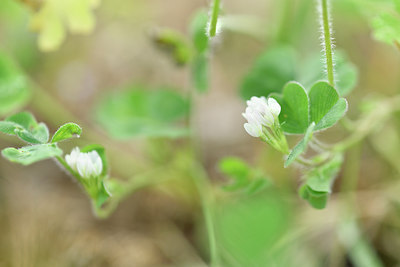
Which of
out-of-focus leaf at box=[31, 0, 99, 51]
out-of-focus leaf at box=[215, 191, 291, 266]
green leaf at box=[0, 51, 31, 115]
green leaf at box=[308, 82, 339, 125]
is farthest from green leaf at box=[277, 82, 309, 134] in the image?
green leaf at box=[0, 51, 31, 115]

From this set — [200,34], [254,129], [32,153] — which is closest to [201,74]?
[200,34]

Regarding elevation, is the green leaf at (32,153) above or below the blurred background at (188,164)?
above

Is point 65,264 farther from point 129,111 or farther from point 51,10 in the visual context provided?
point 51,10

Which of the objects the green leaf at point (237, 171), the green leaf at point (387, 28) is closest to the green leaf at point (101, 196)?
the green leaf at point (237, 171)

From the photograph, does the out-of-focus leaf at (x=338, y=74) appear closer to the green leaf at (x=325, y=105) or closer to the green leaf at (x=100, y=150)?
the green leaf at (x=325, y=105)

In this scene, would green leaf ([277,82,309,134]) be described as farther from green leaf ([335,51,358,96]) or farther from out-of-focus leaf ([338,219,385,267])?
out-of-focus leaf ([338,219,385,267])
